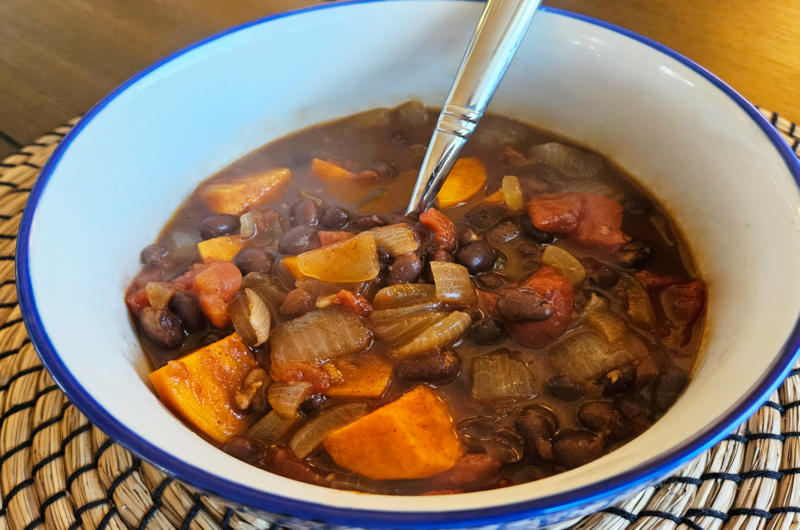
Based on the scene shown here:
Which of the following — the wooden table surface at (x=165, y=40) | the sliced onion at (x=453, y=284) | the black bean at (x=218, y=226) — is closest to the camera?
the sliced onion at (x=453, y=284)

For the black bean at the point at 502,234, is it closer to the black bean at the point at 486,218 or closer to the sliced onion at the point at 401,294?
the black bean at the point at 486,218

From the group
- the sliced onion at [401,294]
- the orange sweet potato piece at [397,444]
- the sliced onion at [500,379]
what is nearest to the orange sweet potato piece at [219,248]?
the sliced onion at [401,294]

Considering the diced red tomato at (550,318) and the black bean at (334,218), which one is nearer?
the diced red tomato at (550,318)

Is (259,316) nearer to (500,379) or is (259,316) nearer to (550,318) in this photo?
(500,379)

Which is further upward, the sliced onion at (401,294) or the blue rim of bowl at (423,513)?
the blue rim of bowl at (423,513)

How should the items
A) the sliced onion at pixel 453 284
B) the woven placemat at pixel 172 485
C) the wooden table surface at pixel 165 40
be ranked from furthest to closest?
the wooden table surface at pixel 165 40
the sliced onion at pixel 453 284
the woven placemat at pixel 172 485

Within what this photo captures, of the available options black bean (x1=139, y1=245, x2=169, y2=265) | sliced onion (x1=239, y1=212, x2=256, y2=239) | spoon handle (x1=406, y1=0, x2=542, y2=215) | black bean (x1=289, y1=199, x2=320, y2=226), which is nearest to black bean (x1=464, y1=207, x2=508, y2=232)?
spoon handle (x1=406, y1=0, x2=542, y2=215)

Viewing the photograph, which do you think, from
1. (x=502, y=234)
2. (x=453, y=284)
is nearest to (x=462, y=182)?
(x=502, y=234)
